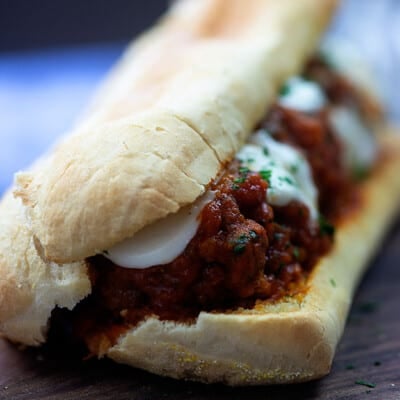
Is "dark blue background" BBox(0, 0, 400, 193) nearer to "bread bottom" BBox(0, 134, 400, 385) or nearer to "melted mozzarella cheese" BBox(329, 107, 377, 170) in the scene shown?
"melted mozzarella cheese" BBox(329, 107, 377, 170)

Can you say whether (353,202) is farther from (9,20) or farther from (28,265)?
(9,20)

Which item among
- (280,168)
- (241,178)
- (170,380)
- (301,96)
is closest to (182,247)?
(241,178)

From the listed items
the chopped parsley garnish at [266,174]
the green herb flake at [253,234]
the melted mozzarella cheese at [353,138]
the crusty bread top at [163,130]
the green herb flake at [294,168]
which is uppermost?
the crusty bread top at [163,130]

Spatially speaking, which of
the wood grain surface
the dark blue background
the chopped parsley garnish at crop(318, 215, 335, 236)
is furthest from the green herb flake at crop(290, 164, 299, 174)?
the dark blue background

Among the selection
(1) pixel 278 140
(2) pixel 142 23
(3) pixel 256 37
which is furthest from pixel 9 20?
(1) pixel 278 140

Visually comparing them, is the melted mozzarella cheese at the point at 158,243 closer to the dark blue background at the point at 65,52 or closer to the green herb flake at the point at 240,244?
the green herb flake at the point at 240,244

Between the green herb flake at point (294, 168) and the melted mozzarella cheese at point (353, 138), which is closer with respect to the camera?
the green herb flake at point (294, 168)

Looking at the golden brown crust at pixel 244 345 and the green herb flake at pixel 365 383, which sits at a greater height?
the golden brown crust at pixel 244 345

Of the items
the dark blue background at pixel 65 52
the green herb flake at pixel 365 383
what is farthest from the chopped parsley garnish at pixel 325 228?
the dark blue background at pixel 65 52
